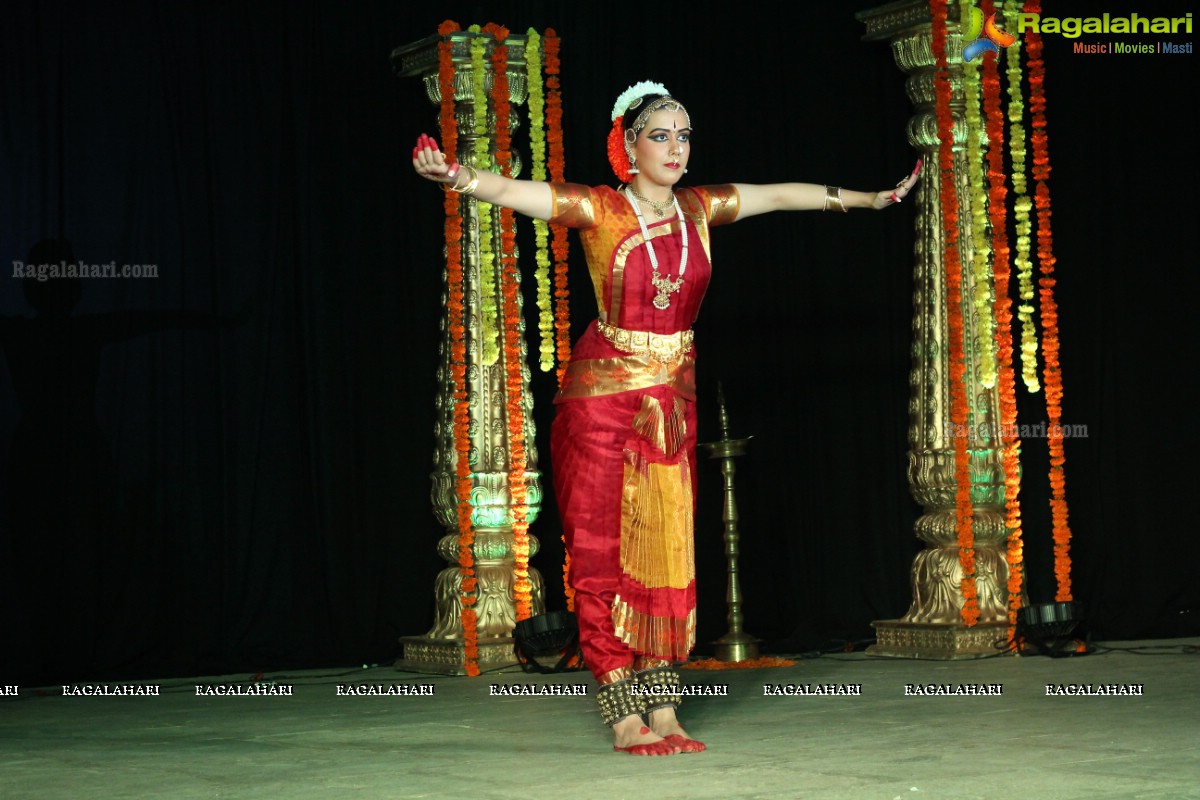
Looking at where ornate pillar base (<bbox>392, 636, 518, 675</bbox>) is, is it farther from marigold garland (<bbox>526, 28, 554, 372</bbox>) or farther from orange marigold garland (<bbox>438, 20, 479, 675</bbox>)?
marigold garland (<bbox>526, 28, 554, 372</bbox>)

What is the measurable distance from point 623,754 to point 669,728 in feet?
0.54

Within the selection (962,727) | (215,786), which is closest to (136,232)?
(215,786)

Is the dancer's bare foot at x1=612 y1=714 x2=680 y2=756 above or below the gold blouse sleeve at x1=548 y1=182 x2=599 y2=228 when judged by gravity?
below

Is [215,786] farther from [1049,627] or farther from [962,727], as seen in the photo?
[1049,627]

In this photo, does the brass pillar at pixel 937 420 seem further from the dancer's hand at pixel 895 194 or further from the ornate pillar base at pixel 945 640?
the dancer's hand at pixel 895 194

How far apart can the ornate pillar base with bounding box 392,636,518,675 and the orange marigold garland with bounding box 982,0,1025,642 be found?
1.83m

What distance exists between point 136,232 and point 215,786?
10.2 ft

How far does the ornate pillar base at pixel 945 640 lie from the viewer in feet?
19.1

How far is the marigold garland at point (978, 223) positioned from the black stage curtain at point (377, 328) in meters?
0.80

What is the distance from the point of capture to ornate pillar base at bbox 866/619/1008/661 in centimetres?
583

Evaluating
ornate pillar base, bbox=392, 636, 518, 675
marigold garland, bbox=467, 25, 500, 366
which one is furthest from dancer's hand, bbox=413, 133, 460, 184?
ornate pillar base, bbox=392, 636, 518, 675

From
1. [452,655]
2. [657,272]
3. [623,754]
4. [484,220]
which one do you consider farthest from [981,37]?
[623,754]

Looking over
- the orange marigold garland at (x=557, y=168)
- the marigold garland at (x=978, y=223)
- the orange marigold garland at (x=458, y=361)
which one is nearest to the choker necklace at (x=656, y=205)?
the orange marigold garland at (x=557, y=168)

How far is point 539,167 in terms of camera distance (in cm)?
586
